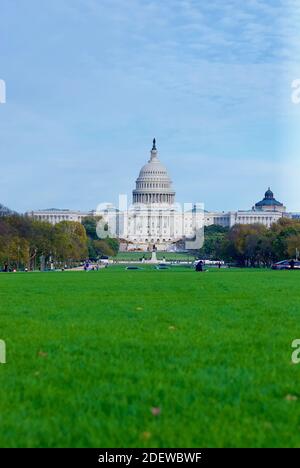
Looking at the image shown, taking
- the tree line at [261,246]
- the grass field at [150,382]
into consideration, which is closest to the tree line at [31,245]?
the tree line at [261,246]

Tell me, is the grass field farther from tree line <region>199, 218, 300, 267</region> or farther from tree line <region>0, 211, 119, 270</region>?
tree line <region>199, 218, 300, 267</region>

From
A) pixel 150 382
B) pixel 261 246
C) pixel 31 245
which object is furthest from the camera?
pixel 261 246

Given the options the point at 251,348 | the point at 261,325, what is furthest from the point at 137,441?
the point at 261,325

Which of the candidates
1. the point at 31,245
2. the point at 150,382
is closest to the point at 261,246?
the point at 31,245

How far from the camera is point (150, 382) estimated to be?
24.9ft

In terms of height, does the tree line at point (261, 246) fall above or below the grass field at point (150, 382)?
above

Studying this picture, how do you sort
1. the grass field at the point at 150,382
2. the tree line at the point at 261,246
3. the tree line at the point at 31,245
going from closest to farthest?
1. the grass field at the point at 150,382
2. the tree line at the point at 31,245
3. the tree line at the point at 261,246

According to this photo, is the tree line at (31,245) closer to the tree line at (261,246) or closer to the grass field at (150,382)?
the tree line at (261,246)

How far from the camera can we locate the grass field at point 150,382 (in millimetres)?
6043

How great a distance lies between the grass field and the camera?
19.8 feet

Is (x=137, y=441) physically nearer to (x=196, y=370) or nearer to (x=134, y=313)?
(x=196, y=370)

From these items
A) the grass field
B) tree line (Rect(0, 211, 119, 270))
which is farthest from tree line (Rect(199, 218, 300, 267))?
the grass field

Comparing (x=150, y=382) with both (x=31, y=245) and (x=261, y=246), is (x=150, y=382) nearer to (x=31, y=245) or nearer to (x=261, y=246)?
(x=31, y=245)
